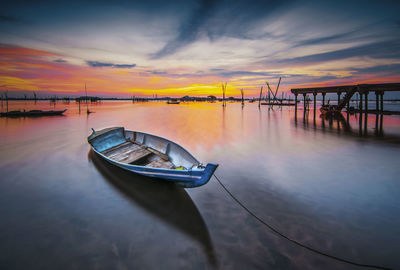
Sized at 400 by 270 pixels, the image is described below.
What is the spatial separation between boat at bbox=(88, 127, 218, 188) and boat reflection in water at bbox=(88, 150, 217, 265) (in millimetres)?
615

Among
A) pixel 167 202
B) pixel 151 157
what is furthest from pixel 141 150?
pixel 167 202

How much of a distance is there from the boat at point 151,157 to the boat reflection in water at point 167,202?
2.02ft

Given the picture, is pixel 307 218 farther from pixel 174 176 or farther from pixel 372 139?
pixel 372 139

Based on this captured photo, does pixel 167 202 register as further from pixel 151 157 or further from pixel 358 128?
pixel 358 128

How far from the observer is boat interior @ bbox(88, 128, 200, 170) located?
672 centimetres

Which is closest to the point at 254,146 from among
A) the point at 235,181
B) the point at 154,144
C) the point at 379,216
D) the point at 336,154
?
the point at 336,154

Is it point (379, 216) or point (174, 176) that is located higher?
point (174, 176)

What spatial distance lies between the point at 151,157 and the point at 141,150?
954mm

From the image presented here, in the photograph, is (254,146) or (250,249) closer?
(250,249)

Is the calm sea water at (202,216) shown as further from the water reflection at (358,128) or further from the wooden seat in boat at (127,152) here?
the water reflection at (358,128)

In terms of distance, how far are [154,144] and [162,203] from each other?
370cm

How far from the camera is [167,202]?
542 centimetres

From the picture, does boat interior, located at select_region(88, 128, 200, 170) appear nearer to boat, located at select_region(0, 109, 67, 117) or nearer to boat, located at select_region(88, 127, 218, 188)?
boat, located at select_region(88, 127, 218, 188)

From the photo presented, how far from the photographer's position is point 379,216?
4.63 meters
